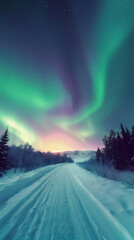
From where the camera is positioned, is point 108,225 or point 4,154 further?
point 4,154

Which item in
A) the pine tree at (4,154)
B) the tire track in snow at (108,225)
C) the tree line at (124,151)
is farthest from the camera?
the tree line at (124,151)

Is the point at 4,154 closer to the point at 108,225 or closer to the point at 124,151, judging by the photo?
the point at 108,225

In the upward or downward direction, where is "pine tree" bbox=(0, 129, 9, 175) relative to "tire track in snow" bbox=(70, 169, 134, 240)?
upward

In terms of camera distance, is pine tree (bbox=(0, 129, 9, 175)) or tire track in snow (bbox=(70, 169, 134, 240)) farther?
pine tree (bbox=(0, 129, 9, 175))

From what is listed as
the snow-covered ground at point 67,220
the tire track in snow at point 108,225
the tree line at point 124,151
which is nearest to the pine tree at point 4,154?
the snow-covered ground at point 67,220

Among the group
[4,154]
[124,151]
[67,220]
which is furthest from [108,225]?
[124,151]

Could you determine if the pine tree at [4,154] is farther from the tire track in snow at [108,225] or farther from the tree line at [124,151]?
the tree line at [124,151]

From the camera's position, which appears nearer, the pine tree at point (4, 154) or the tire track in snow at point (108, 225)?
the tire track in snow at point (108, 225)

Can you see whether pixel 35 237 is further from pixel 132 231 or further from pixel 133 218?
pixel 133 218

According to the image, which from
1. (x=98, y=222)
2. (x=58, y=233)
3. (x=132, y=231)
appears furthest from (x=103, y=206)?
(x=58, y=233)

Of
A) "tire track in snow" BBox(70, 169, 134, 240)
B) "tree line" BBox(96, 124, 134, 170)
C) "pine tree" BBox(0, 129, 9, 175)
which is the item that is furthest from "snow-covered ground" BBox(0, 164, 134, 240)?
"tree line" BBox(96, 124, 134, 170)

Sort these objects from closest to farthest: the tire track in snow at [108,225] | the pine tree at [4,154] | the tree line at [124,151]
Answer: the tire track in snow at [108,225], the pine tree at [4,154], the tree line at [124,151]

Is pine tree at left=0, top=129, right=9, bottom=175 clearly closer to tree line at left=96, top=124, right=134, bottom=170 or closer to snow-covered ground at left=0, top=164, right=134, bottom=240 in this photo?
snow-covered ground at left=0, top=164, right=134, bottom=240

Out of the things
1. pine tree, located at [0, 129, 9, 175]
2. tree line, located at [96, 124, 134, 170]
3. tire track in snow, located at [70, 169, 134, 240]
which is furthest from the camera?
tree line, located at [96, 124, 134, 170]
